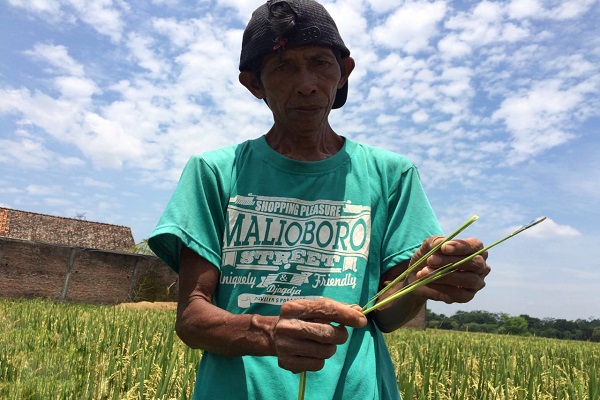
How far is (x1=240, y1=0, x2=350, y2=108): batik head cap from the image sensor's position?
4.89 ft

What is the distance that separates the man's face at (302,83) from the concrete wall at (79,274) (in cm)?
2478

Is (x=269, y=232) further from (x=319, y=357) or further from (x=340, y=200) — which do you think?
(x=319, y=357)

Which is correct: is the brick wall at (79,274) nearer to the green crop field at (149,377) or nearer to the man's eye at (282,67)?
the green crop field at (149,377)

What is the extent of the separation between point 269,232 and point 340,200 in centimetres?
22

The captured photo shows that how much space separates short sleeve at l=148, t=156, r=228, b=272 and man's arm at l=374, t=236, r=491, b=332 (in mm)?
506

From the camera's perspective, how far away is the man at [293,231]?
1.32m

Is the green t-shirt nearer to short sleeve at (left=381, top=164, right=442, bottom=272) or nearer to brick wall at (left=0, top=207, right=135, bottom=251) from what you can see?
short sleeve at (left=381, top=164, right=442, bottom=272)

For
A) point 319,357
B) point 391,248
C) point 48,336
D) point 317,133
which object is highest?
point 317,133

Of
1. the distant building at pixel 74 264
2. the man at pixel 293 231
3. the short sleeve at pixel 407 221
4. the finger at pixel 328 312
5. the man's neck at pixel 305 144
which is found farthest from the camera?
the distant building at pixel 74 264

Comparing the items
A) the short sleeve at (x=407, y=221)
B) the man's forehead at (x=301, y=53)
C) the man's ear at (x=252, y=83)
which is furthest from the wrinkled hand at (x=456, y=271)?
the man's ear at (x=252, y=83)

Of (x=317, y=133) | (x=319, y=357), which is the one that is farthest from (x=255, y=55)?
(x=319, y=357)

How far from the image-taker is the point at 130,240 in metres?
27.3

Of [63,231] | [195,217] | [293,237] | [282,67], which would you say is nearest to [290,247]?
[293,237]

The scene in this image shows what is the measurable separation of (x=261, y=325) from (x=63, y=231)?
27.0m
